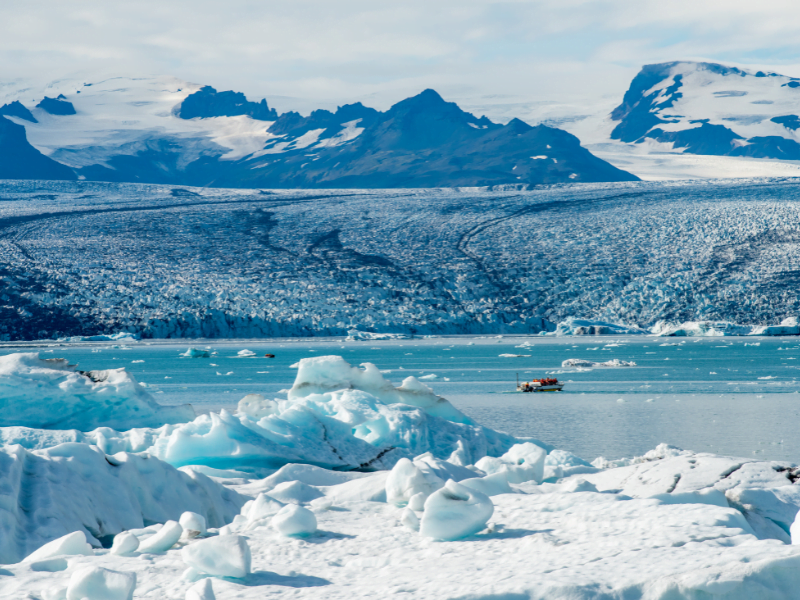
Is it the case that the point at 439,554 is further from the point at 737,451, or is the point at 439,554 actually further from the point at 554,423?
the point at 554,423

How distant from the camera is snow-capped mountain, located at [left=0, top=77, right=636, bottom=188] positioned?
10819 cm

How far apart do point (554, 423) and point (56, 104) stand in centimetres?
12634

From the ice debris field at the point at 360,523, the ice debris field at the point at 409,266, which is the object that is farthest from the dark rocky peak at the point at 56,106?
the ice debris field at the point at 360,523

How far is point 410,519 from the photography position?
336cm

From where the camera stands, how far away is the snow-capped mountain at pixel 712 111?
140 m

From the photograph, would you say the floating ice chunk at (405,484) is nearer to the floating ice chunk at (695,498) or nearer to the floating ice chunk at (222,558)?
the floating ice chunk at (695,498)

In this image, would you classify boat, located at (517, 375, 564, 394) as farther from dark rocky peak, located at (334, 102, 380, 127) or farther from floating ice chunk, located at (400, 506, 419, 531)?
dark rocky peak, located at (334, 102, 380, 127)

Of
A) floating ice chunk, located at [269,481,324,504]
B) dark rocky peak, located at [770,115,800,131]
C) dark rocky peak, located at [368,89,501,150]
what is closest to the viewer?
floating ice chunk, located at [269,481,324,504]

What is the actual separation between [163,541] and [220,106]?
490 feet

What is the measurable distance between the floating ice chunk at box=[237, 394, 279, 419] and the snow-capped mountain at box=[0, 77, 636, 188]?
97346 millimetres

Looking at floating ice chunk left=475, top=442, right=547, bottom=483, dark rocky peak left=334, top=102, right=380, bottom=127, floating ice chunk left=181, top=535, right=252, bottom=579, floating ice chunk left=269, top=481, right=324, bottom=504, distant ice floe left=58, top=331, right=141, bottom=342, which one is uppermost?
dark rocky peak left=334, top=102, right=380, bottom=127

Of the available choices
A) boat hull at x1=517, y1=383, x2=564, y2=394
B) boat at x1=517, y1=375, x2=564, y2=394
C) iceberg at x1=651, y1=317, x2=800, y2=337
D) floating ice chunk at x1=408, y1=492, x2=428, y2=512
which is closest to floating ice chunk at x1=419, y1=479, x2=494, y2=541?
floating ice chunk at x1=408, y1=492, x2=428, y2=512

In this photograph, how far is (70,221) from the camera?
148 feet

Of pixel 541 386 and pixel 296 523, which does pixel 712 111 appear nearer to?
pixel 541 386
